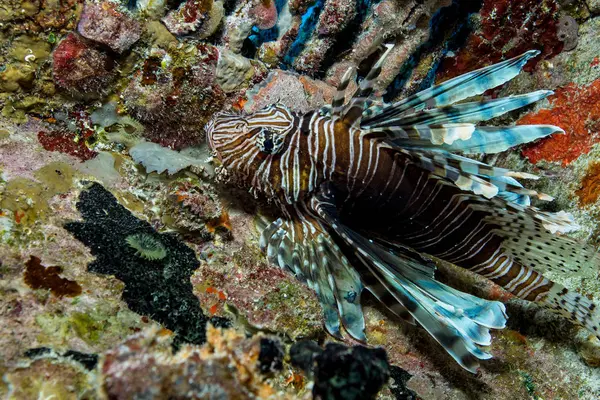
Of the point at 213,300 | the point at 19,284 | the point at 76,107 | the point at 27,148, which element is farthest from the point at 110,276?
the point at 76,107

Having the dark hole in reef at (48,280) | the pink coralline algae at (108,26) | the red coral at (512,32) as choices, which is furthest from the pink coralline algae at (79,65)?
the red coral at (512,32)

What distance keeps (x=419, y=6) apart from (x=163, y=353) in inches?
198

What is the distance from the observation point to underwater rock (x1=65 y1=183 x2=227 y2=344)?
2922mm

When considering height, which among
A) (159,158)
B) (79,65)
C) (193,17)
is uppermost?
(193,17)

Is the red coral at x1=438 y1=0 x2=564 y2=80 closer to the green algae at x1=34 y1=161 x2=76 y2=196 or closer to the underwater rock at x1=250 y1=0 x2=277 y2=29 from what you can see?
the underwater rock at x1=250 y1=0 x2=277 y2=29

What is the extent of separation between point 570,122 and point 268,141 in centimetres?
374

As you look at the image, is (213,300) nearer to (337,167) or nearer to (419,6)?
(337,167)

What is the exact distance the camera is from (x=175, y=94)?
4305 mm

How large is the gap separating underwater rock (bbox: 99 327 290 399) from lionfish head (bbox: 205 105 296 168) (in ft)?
6.93

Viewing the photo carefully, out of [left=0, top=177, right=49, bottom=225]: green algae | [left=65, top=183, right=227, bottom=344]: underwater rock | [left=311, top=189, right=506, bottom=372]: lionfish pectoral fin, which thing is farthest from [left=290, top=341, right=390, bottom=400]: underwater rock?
[left=0, top=177, right=49, bottom=225]: green algae

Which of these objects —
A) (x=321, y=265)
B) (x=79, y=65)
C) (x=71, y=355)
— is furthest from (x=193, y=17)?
(x=71, y=355)

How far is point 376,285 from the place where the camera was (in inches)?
167

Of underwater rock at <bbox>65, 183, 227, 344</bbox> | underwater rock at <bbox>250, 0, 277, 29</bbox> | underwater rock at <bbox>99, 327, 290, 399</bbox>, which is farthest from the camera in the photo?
underwater rock at <bbox>250, 0, 277, 29</bbox>

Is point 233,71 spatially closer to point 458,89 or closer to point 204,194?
point 204,194
